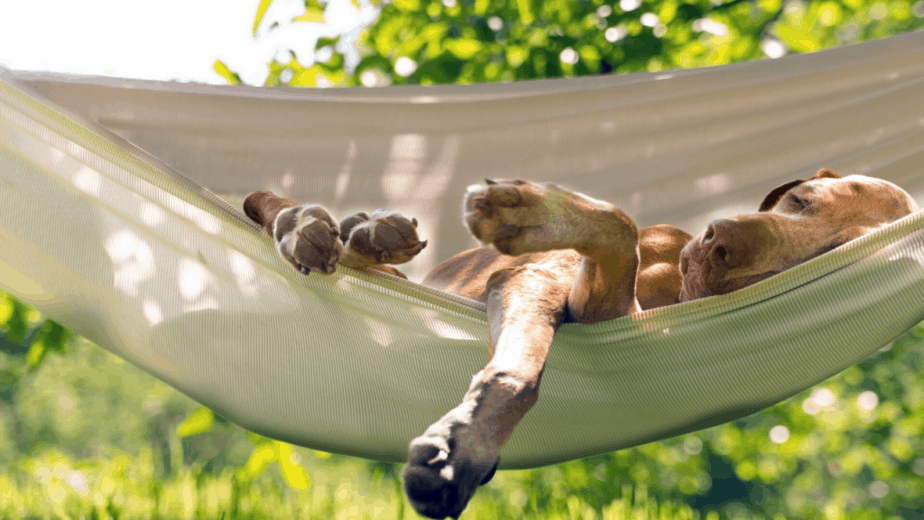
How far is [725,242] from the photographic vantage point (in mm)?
973

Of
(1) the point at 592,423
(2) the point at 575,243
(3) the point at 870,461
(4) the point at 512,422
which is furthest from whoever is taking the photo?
(3) the point at 870,461

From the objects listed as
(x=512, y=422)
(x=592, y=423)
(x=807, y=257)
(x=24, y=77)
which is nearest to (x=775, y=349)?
(x=807, y=257)

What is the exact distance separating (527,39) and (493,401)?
6.54ft

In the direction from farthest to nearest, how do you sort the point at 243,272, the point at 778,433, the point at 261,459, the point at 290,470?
the point at 778,433 < the point at 261,459 < the point at 290,470 < the point at 243,272

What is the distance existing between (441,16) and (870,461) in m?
3.28

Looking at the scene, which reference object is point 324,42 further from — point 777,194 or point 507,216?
point 507,216

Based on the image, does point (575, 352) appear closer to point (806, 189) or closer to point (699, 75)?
point (806, 189)

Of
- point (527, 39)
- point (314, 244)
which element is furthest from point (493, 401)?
point (527, 39)

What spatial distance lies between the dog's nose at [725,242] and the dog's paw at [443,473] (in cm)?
50

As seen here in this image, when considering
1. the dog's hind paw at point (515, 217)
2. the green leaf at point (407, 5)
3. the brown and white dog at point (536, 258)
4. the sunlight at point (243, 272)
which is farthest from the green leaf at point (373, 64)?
the dog's hind paw at point (515, 217)

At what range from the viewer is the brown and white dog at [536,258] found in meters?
0.65

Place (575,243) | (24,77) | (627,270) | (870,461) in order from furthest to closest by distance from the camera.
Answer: (870,461) < (24,77) < (627,270) < (575,243)

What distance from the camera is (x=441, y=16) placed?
245 cm

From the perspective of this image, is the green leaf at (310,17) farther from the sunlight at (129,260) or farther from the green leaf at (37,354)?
the green leaf at (37,354)
